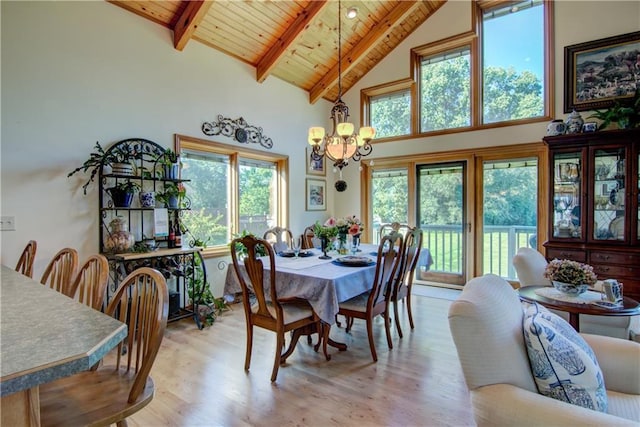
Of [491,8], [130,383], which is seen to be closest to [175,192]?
[130,383]

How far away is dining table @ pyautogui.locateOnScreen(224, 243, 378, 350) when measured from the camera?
232 cm

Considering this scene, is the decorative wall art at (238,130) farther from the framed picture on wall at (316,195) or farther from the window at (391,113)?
the window at (391,113)

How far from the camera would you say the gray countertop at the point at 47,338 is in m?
0.70

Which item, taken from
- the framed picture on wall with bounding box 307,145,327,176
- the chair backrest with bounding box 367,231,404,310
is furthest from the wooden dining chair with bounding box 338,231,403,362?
the framed picture on wall with bounding box 307,145,327,176

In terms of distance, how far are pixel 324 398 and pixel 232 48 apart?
4.12 m

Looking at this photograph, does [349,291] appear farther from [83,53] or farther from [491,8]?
[491,8]

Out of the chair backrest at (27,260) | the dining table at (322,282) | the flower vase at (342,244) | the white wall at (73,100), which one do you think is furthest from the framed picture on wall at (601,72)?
the chair backrest at (27,260)

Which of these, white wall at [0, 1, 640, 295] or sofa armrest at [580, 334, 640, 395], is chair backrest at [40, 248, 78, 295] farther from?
sofa armrest at [580, 334, 640, 395]

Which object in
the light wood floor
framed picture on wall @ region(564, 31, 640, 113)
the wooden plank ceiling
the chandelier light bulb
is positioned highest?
the wooden plank ceiling

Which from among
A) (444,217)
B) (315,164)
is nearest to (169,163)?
(315,164)

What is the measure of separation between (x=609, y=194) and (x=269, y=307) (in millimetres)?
3808

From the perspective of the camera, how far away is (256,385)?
7.58 feet

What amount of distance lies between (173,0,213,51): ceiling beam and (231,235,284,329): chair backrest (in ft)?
8.18

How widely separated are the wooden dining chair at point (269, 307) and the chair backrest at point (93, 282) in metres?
0.88
